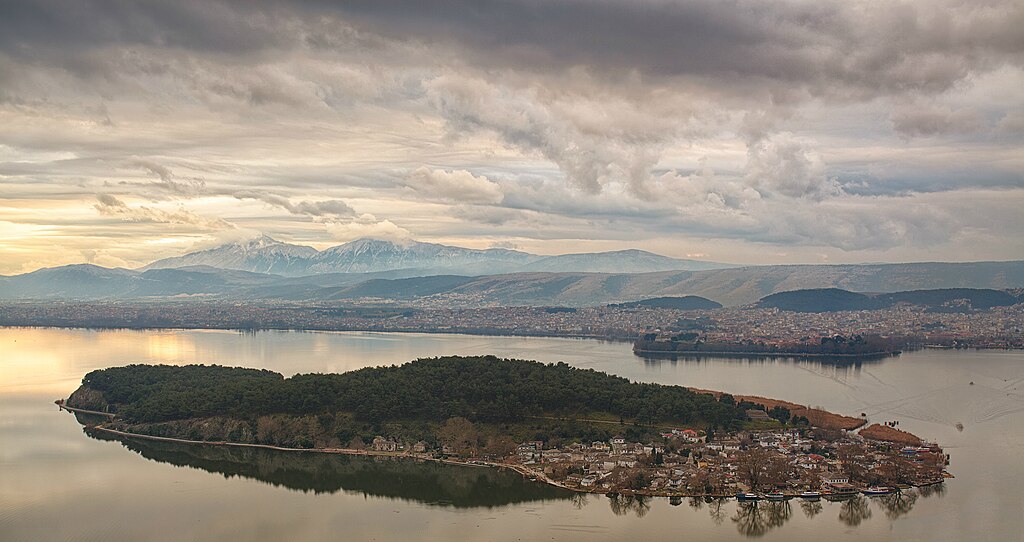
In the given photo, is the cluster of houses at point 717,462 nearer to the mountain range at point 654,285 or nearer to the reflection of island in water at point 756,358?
the reflection of island in water at point 756,358

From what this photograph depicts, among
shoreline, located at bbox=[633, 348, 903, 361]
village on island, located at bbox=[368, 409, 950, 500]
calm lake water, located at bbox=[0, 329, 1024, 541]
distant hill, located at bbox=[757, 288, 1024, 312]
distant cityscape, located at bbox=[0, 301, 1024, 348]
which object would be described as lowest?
calm lake water, located at bbox=[0, 329, 1024, 541]

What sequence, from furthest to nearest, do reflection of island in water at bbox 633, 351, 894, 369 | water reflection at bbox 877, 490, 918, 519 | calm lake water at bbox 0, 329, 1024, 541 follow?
reflection of island in water at bbox 633, 351, 894, 369 → water reflection at bbox 877, 490, 918, 519 → calm lake water at bbox 0, 329, 1024, 541

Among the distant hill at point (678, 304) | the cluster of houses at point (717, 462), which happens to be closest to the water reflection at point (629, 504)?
the cluster of houses at point (717, 462)

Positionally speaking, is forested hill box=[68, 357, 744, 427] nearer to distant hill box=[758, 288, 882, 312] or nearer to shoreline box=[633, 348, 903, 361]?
shoreline box=[633, 348, 903, 361]

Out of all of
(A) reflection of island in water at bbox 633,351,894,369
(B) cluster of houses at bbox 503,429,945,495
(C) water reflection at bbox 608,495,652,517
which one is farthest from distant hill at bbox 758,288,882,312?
(C) water reflection at bbox 608,495,652,517

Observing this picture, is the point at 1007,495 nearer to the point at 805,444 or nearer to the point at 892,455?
the point at 892,455
